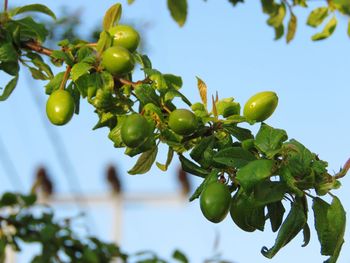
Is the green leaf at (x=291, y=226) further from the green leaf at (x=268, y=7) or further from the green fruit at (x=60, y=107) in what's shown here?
the green leaf at (x=268, y=7)

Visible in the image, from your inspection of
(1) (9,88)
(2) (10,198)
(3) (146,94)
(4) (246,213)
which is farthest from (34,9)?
(2) (10,198)

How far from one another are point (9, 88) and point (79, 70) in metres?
0.21

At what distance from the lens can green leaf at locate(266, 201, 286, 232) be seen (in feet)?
3.21

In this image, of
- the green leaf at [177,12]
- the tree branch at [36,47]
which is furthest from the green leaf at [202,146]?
the green leaf at [177,12]

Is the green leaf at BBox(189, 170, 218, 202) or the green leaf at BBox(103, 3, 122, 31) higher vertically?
the green leaf at BBox(103, 3, 122, 31)

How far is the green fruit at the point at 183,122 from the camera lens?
0.98m

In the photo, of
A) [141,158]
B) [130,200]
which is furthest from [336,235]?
[130,200]

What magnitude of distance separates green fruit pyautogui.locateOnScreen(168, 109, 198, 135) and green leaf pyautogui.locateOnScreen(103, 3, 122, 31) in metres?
0.27

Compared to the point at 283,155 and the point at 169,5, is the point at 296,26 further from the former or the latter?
the point at 283,155

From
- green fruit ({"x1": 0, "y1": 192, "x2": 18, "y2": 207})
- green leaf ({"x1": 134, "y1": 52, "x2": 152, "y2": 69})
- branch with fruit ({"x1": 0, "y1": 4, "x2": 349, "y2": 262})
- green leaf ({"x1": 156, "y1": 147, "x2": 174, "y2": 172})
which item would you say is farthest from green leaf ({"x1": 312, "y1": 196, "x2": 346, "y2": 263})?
green fruit ({"x1": 0, "y1": 192, "x2": 18, "y2": 207})

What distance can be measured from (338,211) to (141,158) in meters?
0.31

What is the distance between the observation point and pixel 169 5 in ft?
5.27

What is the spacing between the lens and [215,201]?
0.94 m

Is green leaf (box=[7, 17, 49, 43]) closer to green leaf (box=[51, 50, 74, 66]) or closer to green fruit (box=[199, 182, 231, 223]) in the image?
green leaf (box=[51, 50, 74, 66])
